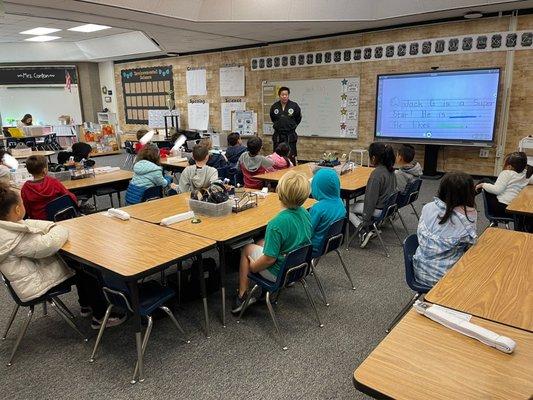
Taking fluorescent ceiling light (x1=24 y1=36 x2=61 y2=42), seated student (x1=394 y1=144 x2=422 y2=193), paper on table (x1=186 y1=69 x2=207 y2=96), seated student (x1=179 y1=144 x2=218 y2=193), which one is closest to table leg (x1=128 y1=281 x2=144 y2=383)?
seated student (x1=179 y1=144 x2=218 y2=193)

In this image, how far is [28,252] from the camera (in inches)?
88.3

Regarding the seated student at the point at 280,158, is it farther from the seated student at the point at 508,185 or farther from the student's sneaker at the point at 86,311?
the student's sneaker at the point at 86,311

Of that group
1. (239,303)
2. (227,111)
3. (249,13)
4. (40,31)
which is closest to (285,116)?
(249,13)

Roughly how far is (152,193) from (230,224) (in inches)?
70.3

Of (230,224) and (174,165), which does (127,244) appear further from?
(174,165)

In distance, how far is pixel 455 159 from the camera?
7176mm

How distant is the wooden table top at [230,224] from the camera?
102 inches

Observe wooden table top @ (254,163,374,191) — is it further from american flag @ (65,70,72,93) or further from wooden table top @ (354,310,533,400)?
american flag @ (65,70,72,93)

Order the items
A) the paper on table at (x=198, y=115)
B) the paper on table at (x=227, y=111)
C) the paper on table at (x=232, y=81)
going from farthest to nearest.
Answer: the paper on table at (x=198, y=115), the paper on table at (x=227, y=111), the paper on table at (x=232, y=81)

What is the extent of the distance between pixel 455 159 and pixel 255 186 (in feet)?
13.9

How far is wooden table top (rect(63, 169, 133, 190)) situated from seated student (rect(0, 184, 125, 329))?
6.75ft

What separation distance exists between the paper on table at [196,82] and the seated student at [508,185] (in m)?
8.38

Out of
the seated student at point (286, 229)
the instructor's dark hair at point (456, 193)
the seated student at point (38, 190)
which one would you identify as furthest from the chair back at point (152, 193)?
the instructor's dark hair at point (456, 193)

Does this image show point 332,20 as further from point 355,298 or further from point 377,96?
point 355,298
